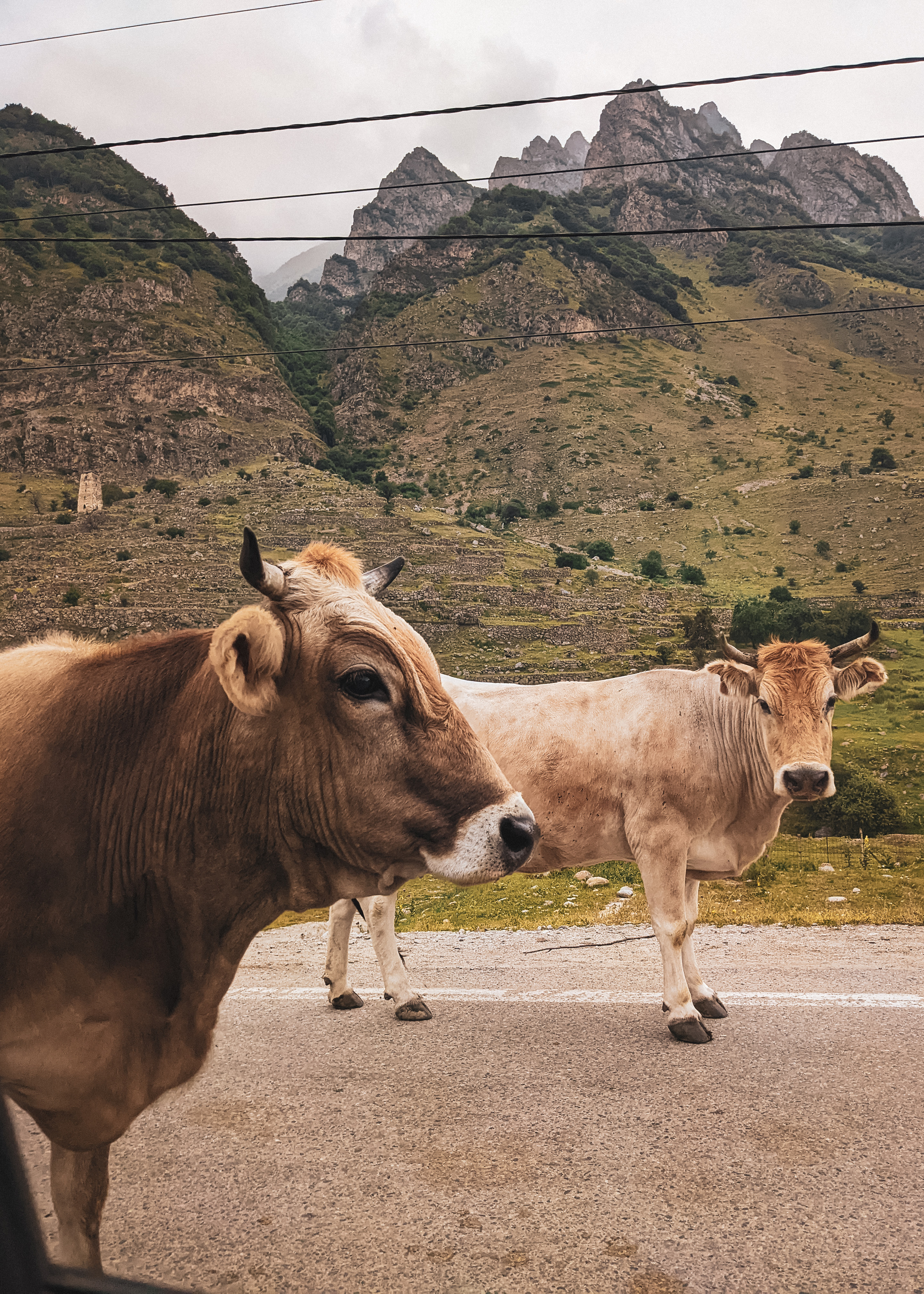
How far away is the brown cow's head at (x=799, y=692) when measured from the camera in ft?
17.3

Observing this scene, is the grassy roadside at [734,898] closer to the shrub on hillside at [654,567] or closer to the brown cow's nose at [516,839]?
the brown cow's nose at [516,839]

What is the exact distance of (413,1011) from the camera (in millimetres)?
5570

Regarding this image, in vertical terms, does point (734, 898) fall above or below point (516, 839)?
below

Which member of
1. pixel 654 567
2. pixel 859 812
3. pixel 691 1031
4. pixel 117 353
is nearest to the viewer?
pixel 691 1031

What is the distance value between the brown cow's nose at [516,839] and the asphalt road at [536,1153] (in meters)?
1.21

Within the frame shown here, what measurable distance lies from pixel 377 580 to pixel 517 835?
1090 mm

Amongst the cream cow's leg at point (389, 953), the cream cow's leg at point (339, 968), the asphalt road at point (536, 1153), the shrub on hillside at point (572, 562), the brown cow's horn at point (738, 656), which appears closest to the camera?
the asphalt road at point (536, 1153)

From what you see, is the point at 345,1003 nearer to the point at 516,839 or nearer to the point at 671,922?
the point at 671,922

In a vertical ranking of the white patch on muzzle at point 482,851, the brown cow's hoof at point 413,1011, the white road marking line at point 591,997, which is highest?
the white patch on muzzle at point 482,851

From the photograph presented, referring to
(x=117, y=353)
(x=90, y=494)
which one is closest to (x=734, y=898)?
(x=90, y=494)

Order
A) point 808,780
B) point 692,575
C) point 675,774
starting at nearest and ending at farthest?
point 808,780
point 675,774
point 692,575

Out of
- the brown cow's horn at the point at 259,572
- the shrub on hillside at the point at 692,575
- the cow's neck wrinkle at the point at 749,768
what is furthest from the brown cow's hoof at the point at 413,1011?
the shrub on hillside at the point at 692,575

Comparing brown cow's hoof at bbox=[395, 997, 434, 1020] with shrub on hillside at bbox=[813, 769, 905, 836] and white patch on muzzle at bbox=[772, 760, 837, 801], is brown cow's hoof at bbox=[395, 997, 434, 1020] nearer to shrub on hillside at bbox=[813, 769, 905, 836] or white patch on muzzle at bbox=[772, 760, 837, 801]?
white patch on muzzle at bbox=[772, 760, 837, 801]

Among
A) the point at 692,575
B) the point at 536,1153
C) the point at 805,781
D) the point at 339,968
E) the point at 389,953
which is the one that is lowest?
the point at 692,575
